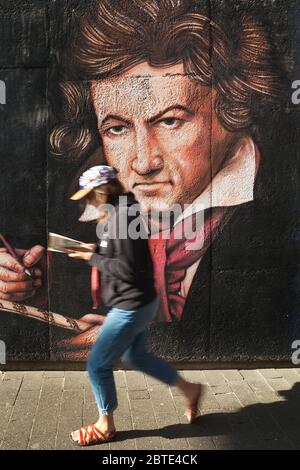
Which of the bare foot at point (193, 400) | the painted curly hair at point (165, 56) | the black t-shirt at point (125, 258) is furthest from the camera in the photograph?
the painted curly hair at point (165, 56)

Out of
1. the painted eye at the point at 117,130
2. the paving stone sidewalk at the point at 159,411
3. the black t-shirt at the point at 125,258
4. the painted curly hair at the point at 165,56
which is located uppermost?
the painted curly hair at the point at 165,56

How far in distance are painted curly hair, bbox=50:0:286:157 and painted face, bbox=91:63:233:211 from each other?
84 mm

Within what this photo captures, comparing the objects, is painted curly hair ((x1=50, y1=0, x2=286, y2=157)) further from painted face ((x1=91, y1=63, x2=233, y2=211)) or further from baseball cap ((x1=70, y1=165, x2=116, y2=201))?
baseball cap ((x1=70, y1=165, x2=116, y2=201))

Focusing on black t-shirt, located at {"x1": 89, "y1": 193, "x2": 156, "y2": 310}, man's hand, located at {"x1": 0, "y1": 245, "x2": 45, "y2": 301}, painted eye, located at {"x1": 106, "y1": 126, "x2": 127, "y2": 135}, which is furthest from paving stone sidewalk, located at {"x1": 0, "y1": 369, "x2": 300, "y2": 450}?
painted eye, located at {"x1": 106, "y1": 126, "x2": 127, "y2": 135}

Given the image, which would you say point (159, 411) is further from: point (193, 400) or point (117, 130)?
point (117, 130)

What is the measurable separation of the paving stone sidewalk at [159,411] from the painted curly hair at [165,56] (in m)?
2.01

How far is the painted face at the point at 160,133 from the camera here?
4633 millimetres

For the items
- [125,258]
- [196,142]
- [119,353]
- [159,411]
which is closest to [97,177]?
[125,258]

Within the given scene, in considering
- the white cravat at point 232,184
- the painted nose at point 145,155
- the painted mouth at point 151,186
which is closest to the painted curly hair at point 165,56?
the white cravat at point 232,184

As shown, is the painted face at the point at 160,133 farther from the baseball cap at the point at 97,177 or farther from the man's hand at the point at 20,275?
the baseball cap at the point at 97,177

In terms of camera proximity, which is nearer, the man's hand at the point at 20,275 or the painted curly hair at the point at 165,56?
the painted curly hair at the point at 165,56

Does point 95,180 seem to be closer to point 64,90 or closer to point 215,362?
point 64,90

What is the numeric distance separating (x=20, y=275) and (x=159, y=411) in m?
1.70

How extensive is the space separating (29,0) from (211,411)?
12.0ft
